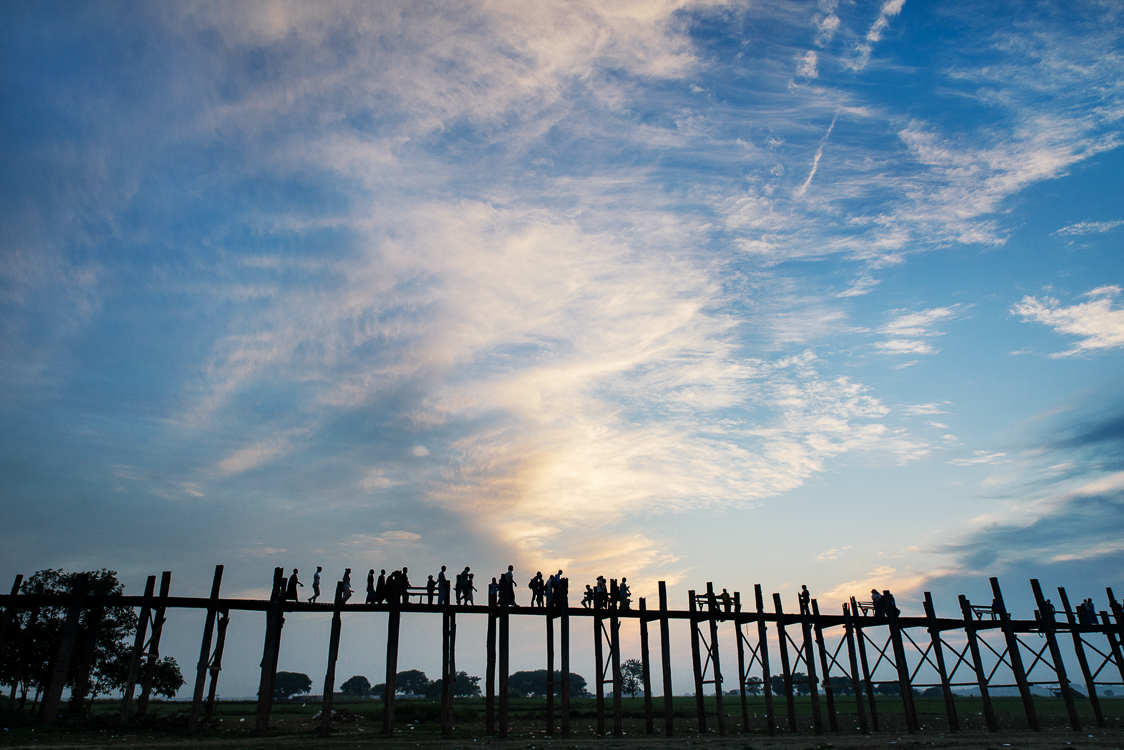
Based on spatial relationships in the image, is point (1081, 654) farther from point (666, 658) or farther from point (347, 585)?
point (347, 585)

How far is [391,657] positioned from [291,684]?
129 meters

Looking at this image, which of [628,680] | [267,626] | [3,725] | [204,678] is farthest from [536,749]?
[628,680]

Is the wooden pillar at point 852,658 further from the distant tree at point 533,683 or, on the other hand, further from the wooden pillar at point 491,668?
the distant tree at point 533,683

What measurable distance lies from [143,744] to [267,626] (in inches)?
192

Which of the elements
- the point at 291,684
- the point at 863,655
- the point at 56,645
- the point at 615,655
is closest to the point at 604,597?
the point at 615,655

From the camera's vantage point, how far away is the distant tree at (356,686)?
156 m

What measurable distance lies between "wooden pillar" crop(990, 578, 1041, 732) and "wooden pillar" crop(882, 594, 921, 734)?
570 cm

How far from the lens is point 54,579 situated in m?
33.4

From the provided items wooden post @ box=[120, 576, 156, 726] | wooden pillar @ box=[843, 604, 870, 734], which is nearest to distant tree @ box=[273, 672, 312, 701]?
wooden post @ box=[120, 576, 156, 726]

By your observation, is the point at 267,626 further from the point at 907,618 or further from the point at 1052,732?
the point at 1052,732

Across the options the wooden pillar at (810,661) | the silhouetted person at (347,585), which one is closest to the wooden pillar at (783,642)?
the wooden pillar at (810,661)

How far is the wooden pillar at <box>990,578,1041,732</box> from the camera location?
103ft

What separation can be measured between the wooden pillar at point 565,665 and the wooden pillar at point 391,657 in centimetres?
644

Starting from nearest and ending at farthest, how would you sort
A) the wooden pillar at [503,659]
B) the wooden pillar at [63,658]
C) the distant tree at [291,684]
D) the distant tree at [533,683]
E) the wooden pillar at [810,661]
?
the wooden pillar at [63,658], the wooden pillar at [503,659], the wooden pillar at [810,661], the distant tree at [291,684], the distant tree at [533,683]
